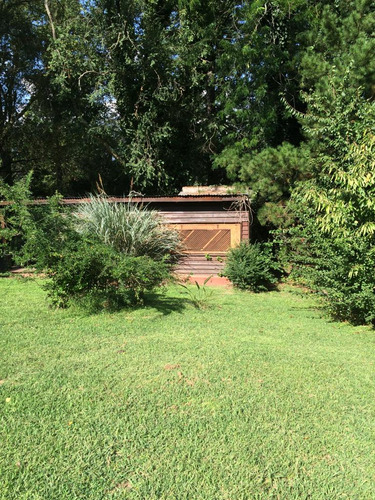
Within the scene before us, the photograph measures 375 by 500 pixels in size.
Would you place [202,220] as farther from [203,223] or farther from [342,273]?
[342,273]

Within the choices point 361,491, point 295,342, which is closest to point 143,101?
point 295,342

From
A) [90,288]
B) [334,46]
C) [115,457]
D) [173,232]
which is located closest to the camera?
[115,457]

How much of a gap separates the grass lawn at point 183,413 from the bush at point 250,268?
14.9ft

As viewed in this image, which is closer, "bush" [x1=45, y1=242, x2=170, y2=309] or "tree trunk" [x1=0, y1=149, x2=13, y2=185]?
"bush" [x1=45, y1=242, x2=170, y2=309]

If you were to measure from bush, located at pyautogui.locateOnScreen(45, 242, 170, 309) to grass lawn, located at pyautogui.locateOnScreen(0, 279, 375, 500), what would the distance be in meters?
0.89

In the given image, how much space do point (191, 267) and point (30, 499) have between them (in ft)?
35.5

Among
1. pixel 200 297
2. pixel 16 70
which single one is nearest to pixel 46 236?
pixel 200 297

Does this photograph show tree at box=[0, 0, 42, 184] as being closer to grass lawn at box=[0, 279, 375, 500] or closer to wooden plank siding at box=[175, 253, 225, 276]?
wooden plank siding at box=[175, 253, 225, 276]

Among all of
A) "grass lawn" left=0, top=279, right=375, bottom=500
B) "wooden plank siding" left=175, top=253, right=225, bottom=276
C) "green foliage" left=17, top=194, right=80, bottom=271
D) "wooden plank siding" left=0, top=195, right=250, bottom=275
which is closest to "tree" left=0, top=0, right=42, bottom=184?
"wooden plank siding" left=0, top=195, right=250, bottom=275

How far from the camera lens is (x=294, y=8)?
489 inches

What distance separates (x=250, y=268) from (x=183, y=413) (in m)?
7.38

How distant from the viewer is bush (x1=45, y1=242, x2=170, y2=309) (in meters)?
6.06

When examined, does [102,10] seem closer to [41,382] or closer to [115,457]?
[41,382]

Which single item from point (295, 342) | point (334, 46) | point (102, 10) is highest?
point (102, 10)
